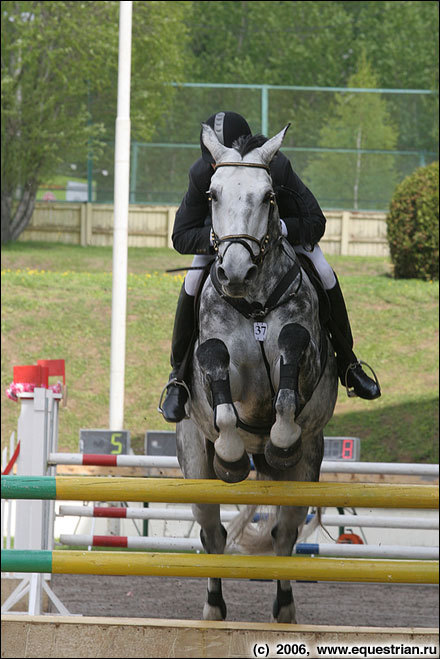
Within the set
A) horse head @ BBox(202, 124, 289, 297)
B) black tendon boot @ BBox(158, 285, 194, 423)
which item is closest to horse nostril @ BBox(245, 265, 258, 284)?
horse head @ BBox(202, 124, 289, 297)

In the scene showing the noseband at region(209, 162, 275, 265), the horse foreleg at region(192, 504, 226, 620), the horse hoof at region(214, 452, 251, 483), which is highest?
the noseband at region(209, 162, 275, 265)

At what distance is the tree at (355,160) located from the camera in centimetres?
1759

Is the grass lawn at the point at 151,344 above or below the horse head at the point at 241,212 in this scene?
below

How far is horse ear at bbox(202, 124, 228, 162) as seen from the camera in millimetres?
3393

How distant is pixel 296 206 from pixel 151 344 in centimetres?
927

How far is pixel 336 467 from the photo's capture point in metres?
5.00

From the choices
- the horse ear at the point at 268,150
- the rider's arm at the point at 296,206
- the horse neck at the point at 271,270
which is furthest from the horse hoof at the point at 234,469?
the horse ear at the point at 268,150

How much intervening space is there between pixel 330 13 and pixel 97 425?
21.2 m

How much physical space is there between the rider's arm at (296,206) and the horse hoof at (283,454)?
89cm

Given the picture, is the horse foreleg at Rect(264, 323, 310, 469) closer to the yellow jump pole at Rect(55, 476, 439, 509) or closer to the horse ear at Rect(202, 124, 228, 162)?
the yellow jump pole at Rect(55, 476, 439, 509)

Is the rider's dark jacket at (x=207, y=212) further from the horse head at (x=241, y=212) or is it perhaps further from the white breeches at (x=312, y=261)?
the horse head at (x=241, y=212)

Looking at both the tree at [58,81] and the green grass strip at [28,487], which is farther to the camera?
the tree at [58,81]

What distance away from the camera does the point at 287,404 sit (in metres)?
3.21

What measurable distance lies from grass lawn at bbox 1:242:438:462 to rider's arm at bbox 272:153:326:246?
692cm
